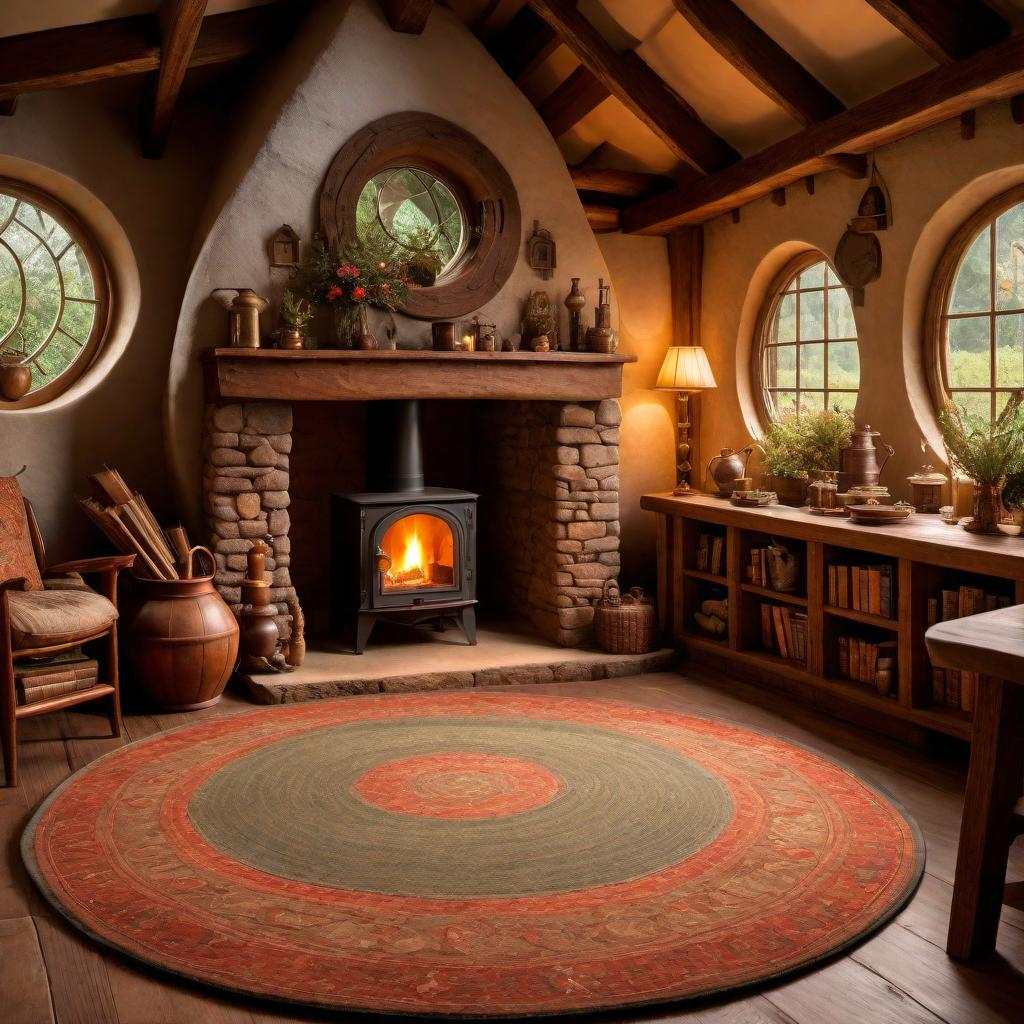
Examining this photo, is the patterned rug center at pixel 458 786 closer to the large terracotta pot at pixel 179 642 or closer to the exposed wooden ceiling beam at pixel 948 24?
the large terracotta pot at pixel 179 642

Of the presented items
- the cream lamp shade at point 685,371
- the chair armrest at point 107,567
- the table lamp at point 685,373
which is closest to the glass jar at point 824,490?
the table lamp at point 685,373

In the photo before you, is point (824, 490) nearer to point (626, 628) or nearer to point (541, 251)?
point (626, 628)

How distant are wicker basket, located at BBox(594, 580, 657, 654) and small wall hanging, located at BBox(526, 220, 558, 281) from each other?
1971 mm

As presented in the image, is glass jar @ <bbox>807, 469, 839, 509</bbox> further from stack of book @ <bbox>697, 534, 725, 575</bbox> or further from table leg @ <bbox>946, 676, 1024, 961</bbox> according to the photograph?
table leg @ <bbox>946, 676, 1024, 961</bbox>

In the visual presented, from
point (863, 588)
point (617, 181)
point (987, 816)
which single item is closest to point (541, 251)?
point (617, 181)

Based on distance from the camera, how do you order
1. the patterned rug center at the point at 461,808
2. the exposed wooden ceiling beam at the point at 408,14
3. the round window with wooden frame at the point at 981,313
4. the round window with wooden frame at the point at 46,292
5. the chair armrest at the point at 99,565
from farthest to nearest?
the round window with wooden frame at the point at 46,292 < the exposed wooden ceiling beam at the point at 408,14 < the round window with wooden frame at the point at 981,313 < the chair armrest at the point at 99,565 < the patterned rug center at the point at 461,808

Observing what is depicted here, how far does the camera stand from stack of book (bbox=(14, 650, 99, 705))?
4660 mm

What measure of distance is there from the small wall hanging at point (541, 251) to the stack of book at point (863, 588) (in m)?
2.40

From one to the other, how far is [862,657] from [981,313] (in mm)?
1733

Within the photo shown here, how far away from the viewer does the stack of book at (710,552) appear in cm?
612

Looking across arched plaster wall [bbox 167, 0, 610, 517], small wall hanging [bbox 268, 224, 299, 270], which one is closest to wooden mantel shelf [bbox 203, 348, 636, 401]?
arched plaster wall [bbox 167, 0, 610, 517]

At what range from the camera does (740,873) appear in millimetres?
3412

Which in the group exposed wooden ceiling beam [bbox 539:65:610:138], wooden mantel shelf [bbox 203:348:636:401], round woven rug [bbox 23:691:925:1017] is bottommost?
round woven rug [bbox 23:691:925:1017]

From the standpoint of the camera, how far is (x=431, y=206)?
20.8 ft
